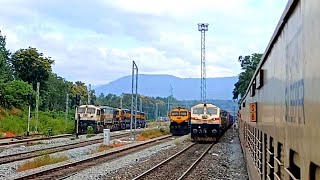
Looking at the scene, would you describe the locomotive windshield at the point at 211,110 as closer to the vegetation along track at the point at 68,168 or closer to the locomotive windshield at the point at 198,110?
the locomotive windshield at the point at 198,110

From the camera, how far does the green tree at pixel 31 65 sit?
67.8 metres

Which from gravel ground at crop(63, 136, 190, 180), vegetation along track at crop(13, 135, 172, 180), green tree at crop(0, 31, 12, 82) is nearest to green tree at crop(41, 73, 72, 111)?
green tree at crop(0, 31, 12, 82)

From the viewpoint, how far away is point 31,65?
225ft

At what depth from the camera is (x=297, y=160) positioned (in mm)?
3307

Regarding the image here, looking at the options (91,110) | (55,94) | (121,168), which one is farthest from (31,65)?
(121,168)

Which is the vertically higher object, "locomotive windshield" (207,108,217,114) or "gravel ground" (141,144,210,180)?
"locomotive windshield" (207,108,217,114)

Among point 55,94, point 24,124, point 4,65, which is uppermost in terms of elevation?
point 4,65

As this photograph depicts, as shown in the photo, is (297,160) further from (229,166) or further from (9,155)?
(9,155)

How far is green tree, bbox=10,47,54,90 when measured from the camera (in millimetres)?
67756

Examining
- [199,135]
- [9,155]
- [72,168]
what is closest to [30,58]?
[199,135]

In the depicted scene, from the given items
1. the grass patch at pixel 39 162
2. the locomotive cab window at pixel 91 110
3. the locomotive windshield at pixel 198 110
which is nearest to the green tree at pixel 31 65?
the locomotive cab window at pixel 91 110

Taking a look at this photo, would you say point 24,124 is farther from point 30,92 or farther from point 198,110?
point 198,110

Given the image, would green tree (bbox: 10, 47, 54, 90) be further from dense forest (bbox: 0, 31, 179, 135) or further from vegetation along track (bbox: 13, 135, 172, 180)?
vegetation along track (bbox: 13, 135, 172, 180)

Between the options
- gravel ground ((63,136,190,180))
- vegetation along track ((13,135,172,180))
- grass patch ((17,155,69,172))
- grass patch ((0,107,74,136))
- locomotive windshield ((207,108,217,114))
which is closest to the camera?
vegetation along track ((13,135,172,180))
